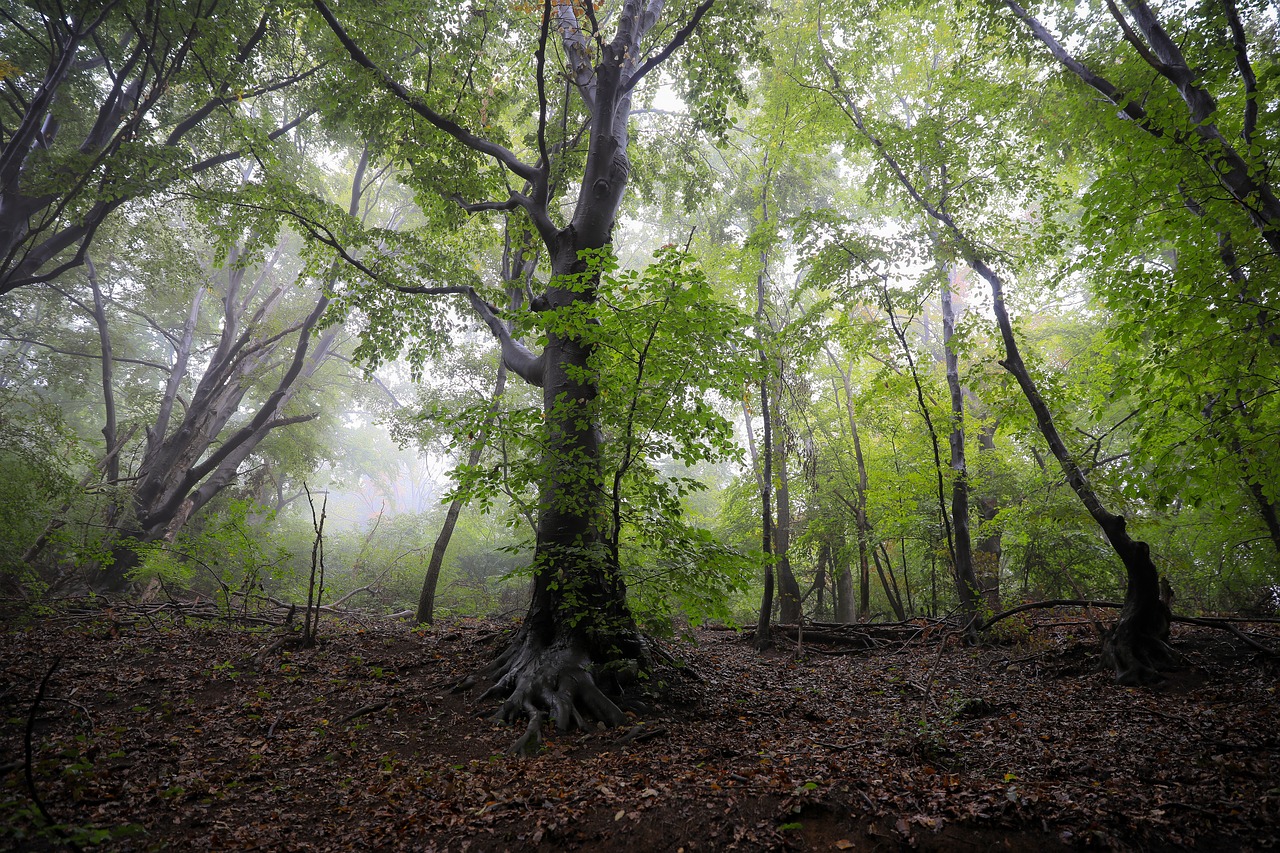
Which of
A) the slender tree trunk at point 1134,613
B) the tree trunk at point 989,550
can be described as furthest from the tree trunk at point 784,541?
the slender tree trunk at point 1134,613

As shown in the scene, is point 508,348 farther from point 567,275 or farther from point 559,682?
point 559,682

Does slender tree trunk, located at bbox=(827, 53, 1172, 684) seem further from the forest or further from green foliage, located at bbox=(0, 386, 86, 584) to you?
green foliage, located at bbox=(0, 386, 86, 584)

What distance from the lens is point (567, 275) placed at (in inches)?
212

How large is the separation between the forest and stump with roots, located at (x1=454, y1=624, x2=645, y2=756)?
0.04m

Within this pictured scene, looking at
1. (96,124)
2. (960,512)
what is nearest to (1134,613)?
(960,512)

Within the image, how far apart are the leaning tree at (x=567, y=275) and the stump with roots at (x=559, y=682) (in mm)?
13

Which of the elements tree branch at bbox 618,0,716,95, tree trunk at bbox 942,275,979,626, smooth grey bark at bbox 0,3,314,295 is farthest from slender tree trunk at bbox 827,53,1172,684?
smooth grey bark at bbox 0,3,314,295

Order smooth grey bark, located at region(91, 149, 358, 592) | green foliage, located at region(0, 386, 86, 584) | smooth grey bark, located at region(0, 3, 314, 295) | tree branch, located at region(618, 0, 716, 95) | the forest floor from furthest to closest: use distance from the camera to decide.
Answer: smooth grey bark, located at region(91, 149, 358, 592)
green foliage, located at region(0, 386, 86, 584)
smooth grey bark, located at region(0, 3, 314, 295)
tree branch, located at region(618, 0, 716, 95)
the forest floor

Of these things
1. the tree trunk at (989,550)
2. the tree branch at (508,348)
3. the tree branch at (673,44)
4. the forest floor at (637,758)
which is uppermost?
the tree branch at (673,44)

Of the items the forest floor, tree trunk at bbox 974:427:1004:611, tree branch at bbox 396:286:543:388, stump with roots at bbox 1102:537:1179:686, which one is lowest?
the forest floor

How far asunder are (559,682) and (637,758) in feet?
3.78

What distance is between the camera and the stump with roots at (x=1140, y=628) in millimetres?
5492

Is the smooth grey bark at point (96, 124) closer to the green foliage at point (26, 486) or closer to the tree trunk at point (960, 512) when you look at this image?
the green foliage at point (26, 486)

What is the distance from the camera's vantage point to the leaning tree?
4898 mm
